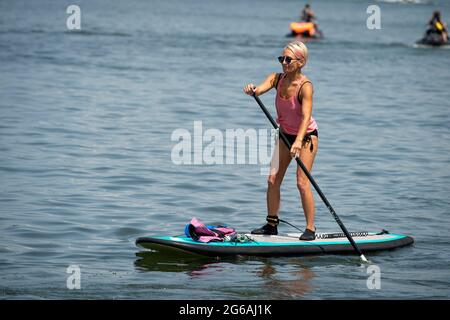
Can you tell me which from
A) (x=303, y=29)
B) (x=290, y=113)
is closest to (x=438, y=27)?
(x=303, y=29)

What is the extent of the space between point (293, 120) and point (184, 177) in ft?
17.2

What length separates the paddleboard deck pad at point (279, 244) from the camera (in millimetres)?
10633

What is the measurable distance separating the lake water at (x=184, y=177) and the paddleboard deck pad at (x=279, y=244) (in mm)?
115

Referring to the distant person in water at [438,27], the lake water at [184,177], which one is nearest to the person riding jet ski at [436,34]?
the distant person in water at [438,27]

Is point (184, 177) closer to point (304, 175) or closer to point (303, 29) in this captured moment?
point (304, 175)

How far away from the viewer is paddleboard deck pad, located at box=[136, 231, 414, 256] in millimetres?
10633

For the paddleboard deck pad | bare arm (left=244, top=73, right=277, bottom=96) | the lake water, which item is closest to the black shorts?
bare arm (left=244, top=73, right=277, bottom=96)

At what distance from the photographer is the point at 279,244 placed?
10.9 meters

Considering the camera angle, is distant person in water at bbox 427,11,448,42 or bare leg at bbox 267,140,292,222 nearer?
bare leg at bbox 267,140,292,222

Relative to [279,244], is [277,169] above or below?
above

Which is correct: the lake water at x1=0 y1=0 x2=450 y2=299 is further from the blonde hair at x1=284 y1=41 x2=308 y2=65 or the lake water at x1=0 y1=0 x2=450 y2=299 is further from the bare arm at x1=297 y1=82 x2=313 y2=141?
the blonde hair at x1=284 y1=41 x2=308 y2=65

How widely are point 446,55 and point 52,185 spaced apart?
34.2 meters

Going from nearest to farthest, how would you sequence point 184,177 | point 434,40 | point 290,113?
point 290,113 < point 184,177 < point 434,40

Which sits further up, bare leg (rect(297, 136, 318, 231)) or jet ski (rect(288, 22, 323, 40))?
jet ski (rect(288, 22, 323, 40))
